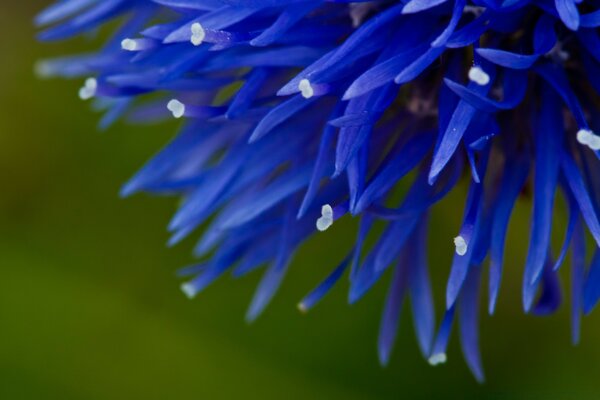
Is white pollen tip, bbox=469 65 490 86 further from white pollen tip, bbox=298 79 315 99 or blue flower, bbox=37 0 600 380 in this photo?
white pollen tip, bbox=298 79 315 99

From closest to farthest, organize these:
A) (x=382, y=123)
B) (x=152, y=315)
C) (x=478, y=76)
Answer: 1. (x=478, y=76)
2. (x=382, y=123)
3. (x=152, y=315)

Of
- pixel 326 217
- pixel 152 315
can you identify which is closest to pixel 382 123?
pixel 326 217

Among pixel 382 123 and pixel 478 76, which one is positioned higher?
pixel 478 76

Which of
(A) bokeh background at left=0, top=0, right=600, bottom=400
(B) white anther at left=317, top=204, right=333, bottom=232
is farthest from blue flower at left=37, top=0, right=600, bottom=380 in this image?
(A) bokeh background at left=0, top=0, right=600, bottom=400

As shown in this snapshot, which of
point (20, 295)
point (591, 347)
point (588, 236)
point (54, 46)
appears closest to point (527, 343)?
point (591, 347)

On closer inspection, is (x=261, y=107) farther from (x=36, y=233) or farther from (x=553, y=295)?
(x=36, y=233)

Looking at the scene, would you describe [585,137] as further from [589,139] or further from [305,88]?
[305,88]
